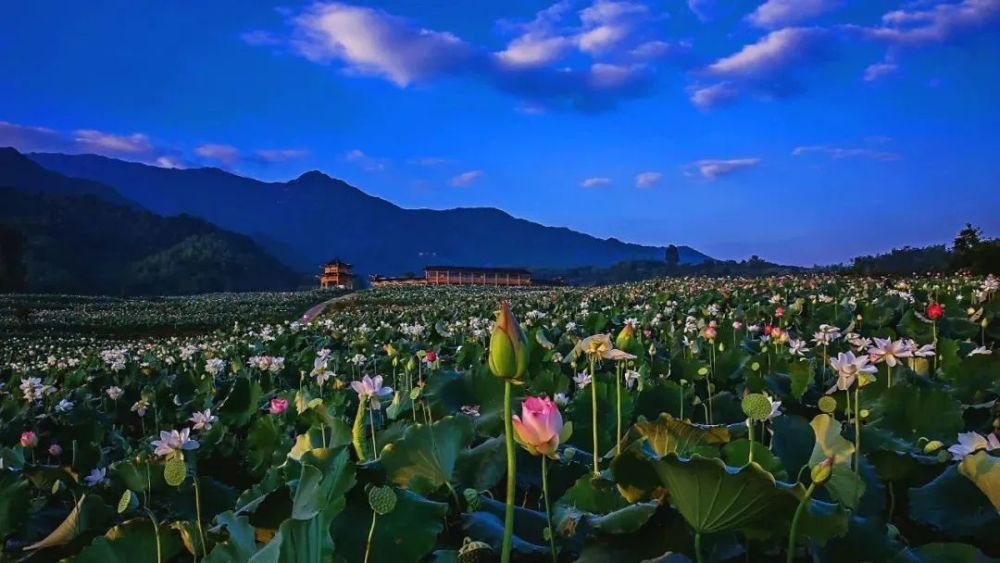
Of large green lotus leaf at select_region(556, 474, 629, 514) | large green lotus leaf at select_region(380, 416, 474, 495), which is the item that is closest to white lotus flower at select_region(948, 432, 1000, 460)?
large green lotus leaf at select_region(556, 474, 629, 514)

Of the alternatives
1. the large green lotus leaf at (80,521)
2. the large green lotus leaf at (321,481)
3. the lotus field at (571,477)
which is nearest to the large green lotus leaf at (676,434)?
the lotus field at (571,477)

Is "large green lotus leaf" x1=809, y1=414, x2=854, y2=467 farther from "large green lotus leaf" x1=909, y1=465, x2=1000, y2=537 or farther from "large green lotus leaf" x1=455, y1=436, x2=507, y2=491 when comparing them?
"large green lotus leaf" x1=455, y1=436, x2=507, y2=491

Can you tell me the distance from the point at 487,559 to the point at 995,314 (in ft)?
15.6

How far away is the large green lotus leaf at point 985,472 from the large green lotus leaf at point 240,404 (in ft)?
11.1

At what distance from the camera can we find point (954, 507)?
1.50 m

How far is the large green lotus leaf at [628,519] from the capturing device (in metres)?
1.19

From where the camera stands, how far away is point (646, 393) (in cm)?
273

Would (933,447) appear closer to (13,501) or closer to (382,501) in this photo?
(382,501)

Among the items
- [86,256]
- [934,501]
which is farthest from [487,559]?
[86,256]

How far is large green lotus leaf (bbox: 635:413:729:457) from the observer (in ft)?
5.21

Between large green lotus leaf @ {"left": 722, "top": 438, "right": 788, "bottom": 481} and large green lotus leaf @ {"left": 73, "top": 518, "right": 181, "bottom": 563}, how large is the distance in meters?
1.20

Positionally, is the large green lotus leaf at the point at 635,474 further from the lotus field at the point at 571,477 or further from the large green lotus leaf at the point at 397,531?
the large green lotus leaf at the point at 397,531

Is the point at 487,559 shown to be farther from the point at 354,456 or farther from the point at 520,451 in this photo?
the point at 354,456

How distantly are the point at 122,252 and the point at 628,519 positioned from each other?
381 feet
